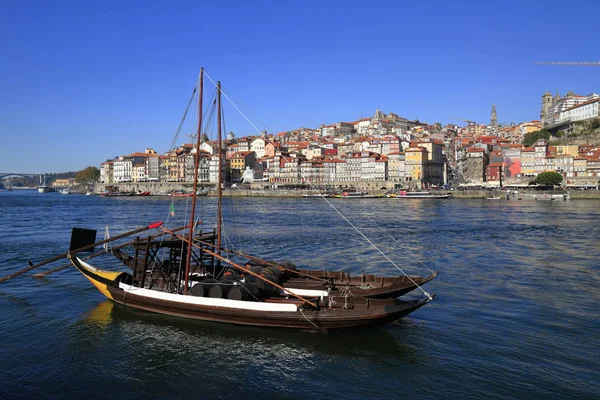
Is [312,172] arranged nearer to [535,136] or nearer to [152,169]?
[152,169]

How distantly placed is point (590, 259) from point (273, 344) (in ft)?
58.1

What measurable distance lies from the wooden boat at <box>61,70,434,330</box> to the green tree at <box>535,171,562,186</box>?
83.7 meters

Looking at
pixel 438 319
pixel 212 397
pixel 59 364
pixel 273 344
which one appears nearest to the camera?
pixel 212 397

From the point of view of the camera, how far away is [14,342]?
473 inches

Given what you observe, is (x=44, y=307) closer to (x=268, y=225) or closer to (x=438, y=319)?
(x=438, y=319)

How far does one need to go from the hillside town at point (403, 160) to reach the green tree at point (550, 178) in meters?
3.63

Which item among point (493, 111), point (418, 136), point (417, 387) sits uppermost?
point (493, 111)

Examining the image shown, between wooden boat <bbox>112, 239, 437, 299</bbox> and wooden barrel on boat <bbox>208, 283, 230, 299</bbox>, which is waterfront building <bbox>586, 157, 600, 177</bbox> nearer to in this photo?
wooden boat <bbox>112, 239, 437, 299</bbox>

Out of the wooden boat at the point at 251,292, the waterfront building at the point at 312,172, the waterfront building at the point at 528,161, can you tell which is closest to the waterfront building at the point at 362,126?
the waterfront building at the point at 312,172

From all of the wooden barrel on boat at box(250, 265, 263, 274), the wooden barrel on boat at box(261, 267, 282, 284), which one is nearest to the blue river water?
the wooden barrel on boat at box(261, 267, 282, 284)

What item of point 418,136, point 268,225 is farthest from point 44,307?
point 418,136

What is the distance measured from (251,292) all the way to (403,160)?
319 ft

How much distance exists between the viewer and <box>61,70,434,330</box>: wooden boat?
1199 centimetres

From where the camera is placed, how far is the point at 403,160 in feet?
350
